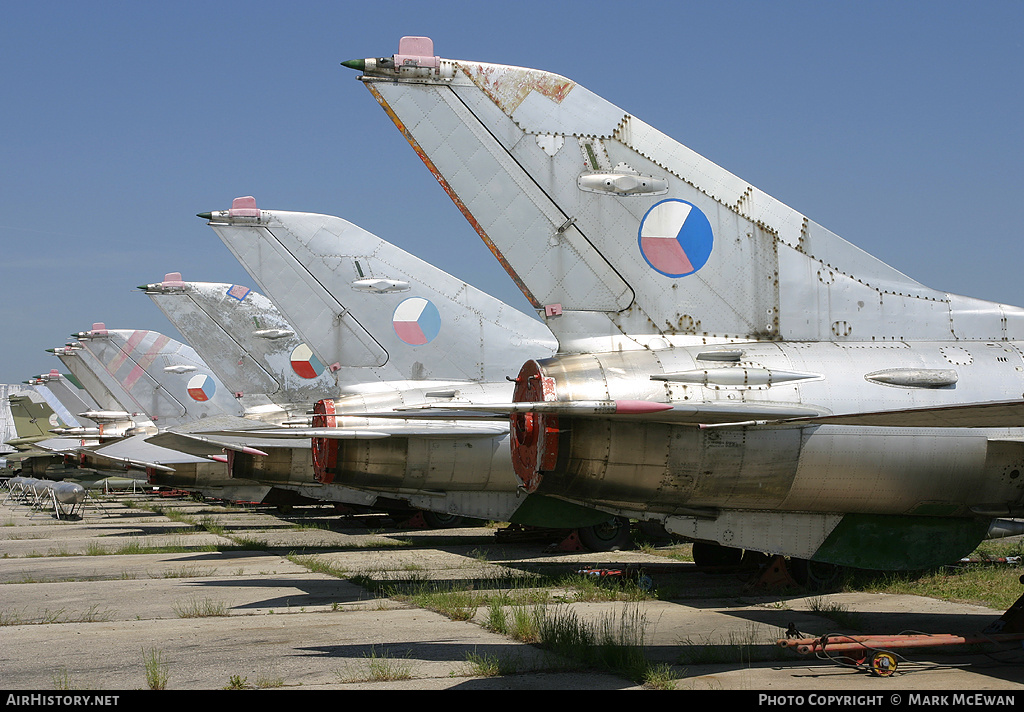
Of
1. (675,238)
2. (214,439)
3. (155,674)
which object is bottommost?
(155,674)

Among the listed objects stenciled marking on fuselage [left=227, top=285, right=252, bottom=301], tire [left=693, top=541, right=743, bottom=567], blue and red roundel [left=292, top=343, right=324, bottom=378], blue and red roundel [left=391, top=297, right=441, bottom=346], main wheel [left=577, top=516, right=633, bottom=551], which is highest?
stenciled marking on fuselage [left=227, top=285, right=252, bottom=301]

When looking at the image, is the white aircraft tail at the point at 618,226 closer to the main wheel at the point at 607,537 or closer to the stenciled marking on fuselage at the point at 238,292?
the main wheel at the point at 607,537

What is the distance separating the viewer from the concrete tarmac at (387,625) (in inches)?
268

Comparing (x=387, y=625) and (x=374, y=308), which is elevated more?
(x=374, y=308)

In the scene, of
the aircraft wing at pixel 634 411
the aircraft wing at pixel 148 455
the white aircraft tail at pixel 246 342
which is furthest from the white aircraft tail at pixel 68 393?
the aircraft wing at pixel 634 411

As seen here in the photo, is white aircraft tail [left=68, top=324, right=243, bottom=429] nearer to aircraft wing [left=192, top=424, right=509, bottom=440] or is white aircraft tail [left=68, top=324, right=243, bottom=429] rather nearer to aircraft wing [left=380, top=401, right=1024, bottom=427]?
aircraft wing [left=192, top=424, right=509, bottom=440]

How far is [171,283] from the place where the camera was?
21.0 meters

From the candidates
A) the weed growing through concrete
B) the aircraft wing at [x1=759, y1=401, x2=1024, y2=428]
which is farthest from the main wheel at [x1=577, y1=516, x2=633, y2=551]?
the weed growing through concrete

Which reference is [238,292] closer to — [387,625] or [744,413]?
[387,625]

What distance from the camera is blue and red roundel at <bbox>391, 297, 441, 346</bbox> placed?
1520 centimetres

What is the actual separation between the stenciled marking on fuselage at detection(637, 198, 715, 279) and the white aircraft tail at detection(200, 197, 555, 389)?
258 inches

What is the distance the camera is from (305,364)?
18922 millimetres

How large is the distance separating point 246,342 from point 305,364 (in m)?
1.80

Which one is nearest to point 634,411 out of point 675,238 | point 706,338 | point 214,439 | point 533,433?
point 533,433
